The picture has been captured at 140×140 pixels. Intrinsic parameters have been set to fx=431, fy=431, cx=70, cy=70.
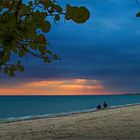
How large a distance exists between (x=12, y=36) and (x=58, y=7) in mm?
443

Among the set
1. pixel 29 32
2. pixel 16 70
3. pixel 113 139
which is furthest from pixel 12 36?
pixel 113 139

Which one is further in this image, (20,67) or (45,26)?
(20,67)

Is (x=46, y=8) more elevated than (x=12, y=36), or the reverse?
(x=46, y=8)

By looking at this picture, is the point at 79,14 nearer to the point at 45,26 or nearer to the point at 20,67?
the point at 45,26

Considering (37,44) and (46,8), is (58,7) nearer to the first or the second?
(46,8)

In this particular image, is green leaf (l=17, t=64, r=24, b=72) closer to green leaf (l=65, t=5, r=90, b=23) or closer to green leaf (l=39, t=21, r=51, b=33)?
green leaf (l=39, t=21, r=51, b=33)

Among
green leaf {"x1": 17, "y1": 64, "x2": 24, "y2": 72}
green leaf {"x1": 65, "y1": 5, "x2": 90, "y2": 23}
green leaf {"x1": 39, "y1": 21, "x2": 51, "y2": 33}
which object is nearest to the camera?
green leaf {"x1": 65, "y1": 5, "x2": 90, "y2": 23}

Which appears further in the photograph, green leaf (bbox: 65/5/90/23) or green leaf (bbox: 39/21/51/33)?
green leaf (bbox: 39/21/51/33)

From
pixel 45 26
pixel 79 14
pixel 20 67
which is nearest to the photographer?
pixel 79 14

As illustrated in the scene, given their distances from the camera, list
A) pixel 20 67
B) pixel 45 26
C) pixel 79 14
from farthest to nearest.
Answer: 1. pixel 20 67
2. pixel 45 26
3. pixel 79 14

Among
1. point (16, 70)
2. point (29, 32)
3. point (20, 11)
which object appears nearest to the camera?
point (29, 32)

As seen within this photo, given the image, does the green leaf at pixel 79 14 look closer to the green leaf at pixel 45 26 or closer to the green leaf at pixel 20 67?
the green leaf at pixel 45 26

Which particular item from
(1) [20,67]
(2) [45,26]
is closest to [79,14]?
(2) [45,26]

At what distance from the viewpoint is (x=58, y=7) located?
136 inches
